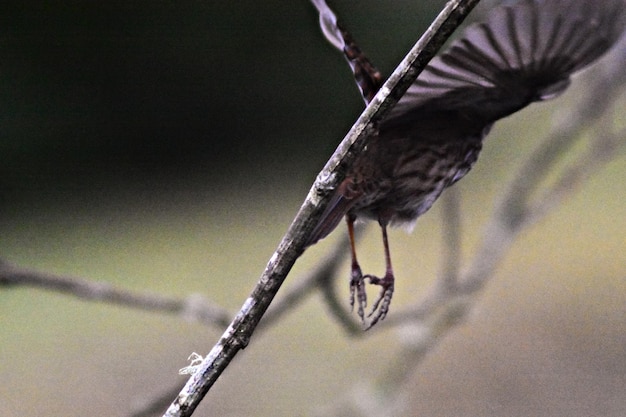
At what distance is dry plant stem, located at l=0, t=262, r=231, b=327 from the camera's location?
1.76 meters

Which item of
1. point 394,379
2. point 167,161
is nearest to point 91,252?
point 167,161

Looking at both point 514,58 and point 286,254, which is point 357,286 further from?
point 514,58

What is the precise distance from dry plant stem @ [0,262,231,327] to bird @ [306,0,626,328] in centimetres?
71

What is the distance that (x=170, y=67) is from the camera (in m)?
6.97

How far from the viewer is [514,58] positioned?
145cm

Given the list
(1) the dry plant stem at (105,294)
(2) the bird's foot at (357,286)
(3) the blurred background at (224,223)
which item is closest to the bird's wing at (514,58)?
(2) the bird's foot at (357,286)

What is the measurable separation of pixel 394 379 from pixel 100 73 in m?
4.80

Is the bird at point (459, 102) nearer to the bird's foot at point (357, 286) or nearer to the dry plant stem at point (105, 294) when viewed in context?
the bird's foot at point (357, 286)

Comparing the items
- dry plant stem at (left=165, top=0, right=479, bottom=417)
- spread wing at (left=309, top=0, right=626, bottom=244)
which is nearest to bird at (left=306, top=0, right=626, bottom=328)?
spread wing at (left=309, top=0, right=626, bottom=244)

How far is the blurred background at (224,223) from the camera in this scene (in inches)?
216

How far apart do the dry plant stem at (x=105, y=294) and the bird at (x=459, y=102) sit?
708 mm

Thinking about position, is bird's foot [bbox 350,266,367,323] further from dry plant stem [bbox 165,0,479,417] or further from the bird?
dry plant stem [bbox 165,0,479,417]

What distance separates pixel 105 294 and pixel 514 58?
1148mm

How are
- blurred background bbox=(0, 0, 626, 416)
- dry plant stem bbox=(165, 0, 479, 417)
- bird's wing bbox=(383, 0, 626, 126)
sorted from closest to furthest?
1. dry plant stem bbox=(165, 0, 479, 417)
2. bird's wing bbox=(383, 0, 626, 126)
3. blurred background bbox=(0, 0, 626, 416)
